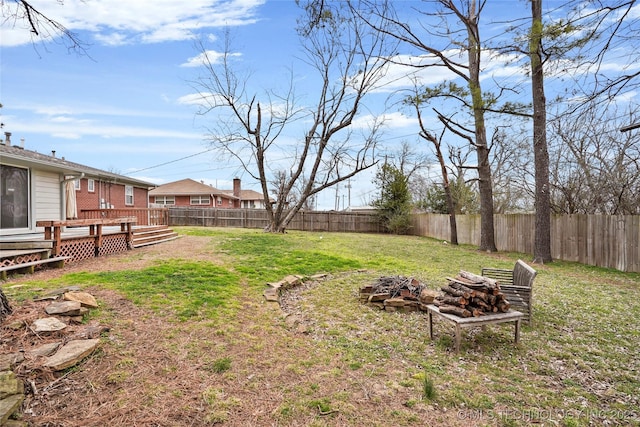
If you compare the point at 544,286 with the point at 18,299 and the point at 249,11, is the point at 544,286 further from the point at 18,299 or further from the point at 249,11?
the point at 18,299

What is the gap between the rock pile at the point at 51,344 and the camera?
2387mm

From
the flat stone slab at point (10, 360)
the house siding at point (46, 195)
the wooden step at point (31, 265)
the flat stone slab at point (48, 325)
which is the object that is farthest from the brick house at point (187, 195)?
the flat stone slab at point (10, 360)

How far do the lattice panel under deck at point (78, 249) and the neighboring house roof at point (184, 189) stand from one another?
23507 millimetres

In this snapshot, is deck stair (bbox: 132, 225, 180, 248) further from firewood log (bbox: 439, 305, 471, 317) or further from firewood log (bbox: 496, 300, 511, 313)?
firewood log (bbox: 496, 300, 511, 313)

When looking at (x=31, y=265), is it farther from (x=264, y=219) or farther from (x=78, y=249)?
(x=264, y=219)

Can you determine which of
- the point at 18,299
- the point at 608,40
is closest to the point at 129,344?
the point at 18,299

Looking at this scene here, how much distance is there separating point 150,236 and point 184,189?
22.3m

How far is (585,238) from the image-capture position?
9773 millimetres

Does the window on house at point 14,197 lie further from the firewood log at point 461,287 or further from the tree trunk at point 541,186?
the tree trunk at point 541,186

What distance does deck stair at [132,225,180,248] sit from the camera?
10.6 metres

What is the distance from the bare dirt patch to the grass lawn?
0.7 inches

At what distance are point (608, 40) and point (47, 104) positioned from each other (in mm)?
14151

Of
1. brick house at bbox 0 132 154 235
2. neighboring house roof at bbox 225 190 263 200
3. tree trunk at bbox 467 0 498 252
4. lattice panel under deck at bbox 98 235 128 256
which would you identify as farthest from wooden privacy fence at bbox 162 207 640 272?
neighboring house roof at bbox 225 190 263 200

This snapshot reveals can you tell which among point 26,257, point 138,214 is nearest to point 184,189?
point 138,214
